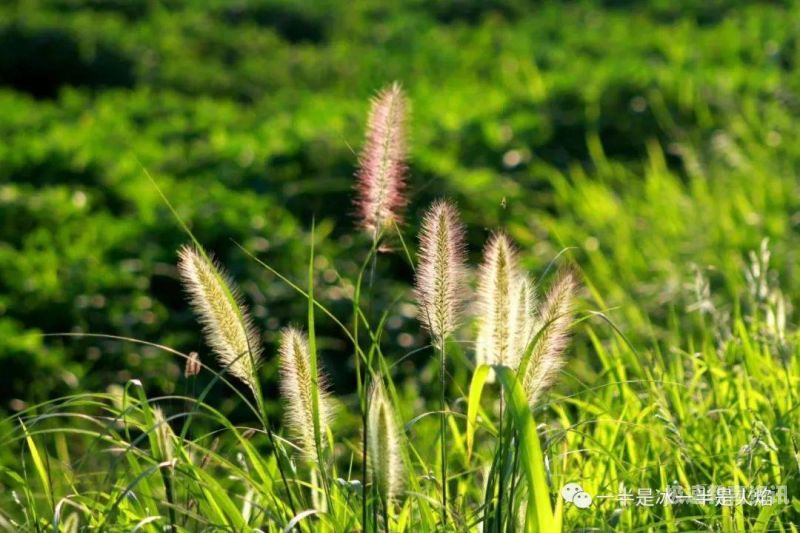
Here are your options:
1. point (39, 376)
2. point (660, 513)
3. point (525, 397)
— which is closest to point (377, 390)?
point (525, 397)

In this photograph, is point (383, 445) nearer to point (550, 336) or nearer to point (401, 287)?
point (550, 336)

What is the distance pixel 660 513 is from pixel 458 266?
2.19 ft

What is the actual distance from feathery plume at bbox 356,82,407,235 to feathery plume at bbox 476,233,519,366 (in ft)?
0.55

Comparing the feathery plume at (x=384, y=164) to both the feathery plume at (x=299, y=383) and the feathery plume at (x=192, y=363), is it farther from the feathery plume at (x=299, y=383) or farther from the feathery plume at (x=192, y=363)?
the feathery plume at (x=192, y=363)

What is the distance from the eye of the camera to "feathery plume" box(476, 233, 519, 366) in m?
1.58

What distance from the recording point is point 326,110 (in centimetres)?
686

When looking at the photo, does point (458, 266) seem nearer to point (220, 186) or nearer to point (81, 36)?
point (220, 186)

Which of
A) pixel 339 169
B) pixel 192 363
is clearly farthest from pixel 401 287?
pixel 192 363

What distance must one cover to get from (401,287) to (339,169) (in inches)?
44.2

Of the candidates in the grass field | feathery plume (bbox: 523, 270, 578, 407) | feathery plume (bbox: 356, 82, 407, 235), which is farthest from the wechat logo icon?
feathery plume (bbox: 356, 82, 407, 235)

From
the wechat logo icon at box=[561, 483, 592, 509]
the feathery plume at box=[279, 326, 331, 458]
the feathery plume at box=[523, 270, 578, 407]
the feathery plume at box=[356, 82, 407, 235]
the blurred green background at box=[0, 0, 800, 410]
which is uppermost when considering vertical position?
the blurred green background at box=[0, 0, 800, 410]

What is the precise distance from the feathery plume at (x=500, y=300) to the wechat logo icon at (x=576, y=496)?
0.33 meters

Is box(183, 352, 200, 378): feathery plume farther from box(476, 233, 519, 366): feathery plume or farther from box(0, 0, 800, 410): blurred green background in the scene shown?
box(0, 0, 800, 410): blurred green background

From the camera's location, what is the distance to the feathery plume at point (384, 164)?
1686 millimetres
